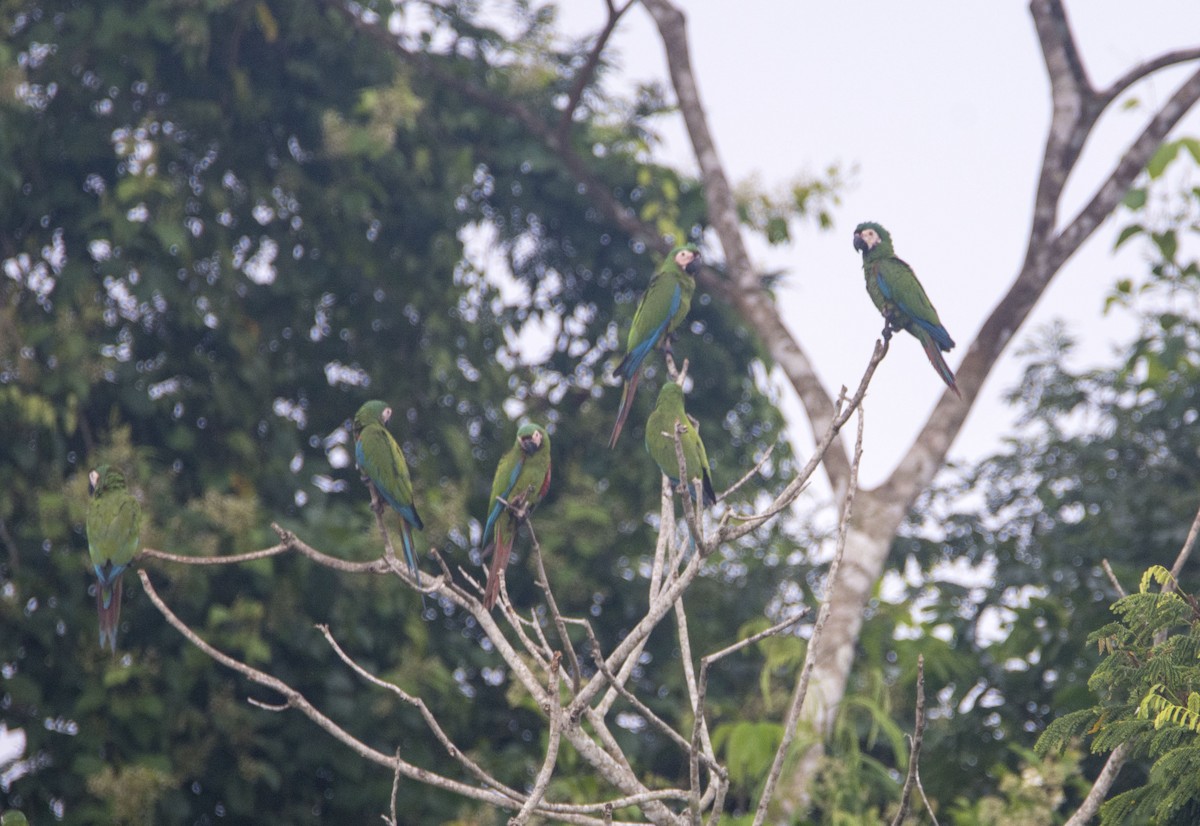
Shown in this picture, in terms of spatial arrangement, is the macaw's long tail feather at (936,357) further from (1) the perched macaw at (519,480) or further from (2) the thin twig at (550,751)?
(2) the thin twig at (550,751)

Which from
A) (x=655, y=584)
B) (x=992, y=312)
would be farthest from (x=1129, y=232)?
(x=655, y=584)

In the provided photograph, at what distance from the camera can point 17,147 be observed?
6797mm

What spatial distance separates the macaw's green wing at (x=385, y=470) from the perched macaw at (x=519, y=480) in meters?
0.28

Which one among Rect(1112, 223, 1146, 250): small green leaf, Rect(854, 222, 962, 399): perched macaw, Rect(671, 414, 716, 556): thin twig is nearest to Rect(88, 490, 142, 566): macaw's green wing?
Rect(671, 414, 716, 556): thin twig

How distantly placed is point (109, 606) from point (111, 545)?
250 mm

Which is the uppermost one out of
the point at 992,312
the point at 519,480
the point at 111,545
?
the point at 992,312

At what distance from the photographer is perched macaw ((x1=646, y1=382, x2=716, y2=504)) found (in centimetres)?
410

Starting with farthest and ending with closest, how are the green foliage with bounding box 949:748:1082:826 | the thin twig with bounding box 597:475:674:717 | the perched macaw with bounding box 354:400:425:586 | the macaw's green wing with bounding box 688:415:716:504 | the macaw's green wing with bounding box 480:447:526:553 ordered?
the green foliage with bounding box 949:748:1082:826, the perched macaw with bounding box 354:400:425:586, the macaw's green wing with bounding box 480:447:526:553, the macaw's green wing with bounding box 688:415:716:504, the thin twig with bounding box 597:475:674:717

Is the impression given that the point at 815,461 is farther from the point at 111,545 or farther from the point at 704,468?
the point at 111,545

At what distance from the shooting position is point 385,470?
14.7ft

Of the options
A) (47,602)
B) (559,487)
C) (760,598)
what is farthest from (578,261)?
(47,602)

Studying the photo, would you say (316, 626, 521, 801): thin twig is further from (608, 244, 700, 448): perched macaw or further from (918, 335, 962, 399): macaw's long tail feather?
(918, 335, 962, 399): macaw's long tail feather

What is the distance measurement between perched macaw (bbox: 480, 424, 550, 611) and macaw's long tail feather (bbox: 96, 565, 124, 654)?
1181 mm

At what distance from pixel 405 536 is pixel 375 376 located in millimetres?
3330
